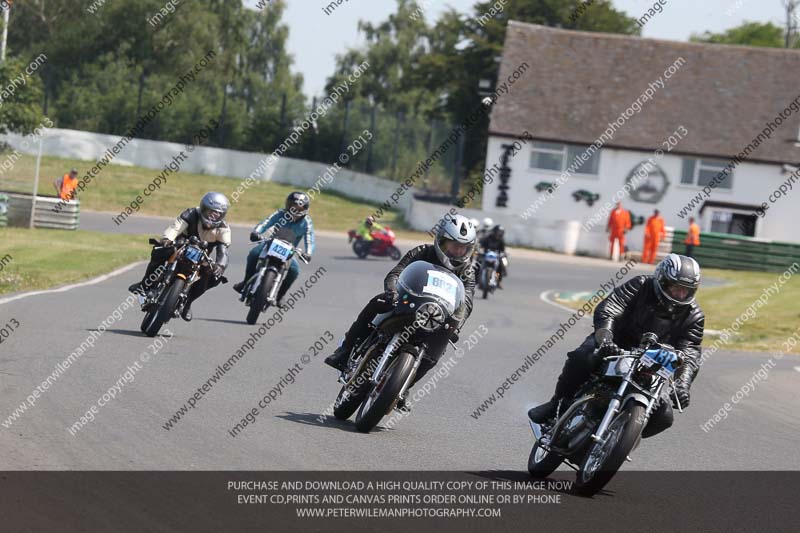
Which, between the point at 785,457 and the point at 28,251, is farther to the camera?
the point at 28,251

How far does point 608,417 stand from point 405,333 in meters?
1.84

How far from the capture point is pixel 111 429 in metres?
8.23

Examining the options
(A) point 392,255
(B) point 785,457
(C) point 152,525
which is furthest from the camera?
(A) point 392,255

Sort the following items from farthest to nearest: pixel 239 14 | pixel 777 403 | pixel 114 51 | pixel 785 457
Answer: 1. pixel 239 14
2. pixel 114 51
3. pixel 777 403
4. pixel 785 457

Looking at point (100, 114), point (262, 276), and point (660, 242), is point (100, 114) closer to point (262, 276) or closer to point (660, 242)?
point (660, 242)

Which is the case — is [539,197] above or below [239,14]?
below

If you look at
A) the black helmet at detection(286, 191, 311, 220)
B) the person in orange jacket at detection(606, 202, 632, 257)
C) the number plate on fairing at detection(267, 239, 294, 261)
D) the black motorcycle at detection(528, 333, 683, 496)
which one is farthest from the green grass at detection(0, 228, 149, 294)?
the person in orange jacket at detection(606, 202, 632, 257)

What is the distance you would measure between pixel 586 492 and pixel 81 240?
22885 millimetres

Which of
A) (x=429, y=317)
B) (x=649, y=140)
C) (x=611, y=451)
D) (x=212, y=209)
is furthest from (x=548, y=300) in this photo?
(x=649, y=140)

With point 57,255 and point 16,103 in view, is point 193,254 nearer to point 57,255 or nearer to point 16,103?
point 57,255

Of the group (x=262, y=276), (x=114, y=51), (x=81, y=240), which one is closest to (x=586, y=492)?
(x=262, y=276)

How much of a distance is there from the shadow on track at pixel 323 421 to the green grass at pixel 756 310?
11.9m

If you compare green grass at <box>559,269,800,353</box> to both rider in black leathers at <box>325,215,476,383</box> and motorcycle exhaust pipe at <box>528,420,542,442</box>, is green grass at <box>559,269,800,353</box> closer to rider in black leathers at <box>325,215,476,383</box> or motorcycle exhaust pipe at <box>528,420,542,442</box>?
rider in black leathers at <box>325,215,476,383</box>

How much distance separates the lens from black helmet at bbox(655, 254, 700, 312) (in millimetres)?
7969
